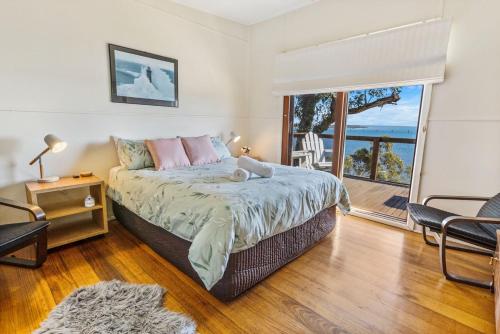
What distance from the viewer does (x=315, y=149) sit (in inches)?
155

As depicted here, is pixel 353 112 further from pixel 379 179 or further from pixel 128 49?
pixel 128 49

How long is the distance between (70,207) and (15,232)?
2.29 ft

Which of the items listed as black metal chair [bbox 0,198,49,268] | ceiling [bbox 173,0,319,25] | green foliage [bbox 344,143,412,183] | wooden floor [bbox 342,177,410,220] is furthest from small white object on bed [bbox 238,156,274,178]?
ceiling [bbox 173,0,319,25]

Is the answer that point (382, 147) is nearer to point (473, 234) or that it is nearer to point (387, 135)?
point (387, 135)

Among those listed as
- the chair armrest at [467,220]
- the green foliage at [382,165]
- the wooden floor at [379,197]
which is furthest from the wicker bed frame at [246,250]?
the green foliage at [382,165]

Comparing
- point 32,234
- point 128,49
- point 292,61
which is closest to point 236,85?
point 292,61

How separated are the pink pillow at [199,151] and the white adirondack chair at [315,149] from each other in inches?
58.7

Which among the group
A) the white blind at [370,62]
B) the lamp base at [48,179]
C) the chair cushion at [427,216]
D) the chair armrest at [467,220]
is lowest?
the chair cushion at [427,216]

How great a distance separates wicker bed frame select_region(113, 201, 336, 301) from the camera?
5.52 ft

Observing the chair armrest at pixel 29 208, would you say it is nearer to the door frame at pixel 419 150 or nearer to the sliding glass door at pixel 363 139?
the sliding glass door at pixel 363 139

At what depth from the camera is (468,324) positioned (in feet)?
5.05

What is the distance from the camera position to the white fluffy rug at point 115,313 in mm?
1432

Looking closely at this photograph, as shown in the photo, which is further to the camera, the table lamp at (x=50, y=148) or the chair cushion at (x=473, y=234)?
the table lamp at (x=50, y=148)

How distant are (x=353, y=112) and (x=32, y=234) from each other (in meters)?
3.65
